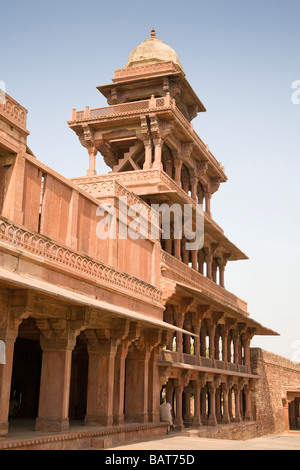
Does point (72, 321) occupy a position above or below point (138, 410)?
above

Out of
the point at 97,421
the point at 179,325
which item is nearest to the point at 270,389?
the point at 179,325

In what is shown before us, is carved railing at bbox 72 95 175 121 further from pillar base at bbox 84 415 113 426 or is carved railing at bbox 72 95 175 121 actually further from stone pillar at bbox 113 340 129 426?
pillar base at bbox 84 415 113 426

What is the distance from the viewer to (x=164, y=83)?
76.1ft

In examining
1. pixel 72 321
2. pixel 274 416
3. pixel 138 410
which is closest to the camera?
pixel 72 321

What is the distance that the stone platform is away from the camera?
9.08 m

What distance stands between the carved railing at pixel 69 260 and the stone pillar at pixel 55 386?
1500 millimetres

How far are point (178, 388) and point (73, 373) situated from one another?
161 inches

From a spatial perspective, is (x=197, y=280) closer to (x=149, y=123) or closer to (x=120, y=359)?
(x=149, y=123)

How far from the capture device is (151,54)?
25.7m

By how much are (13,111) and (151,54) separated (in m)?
16.9
